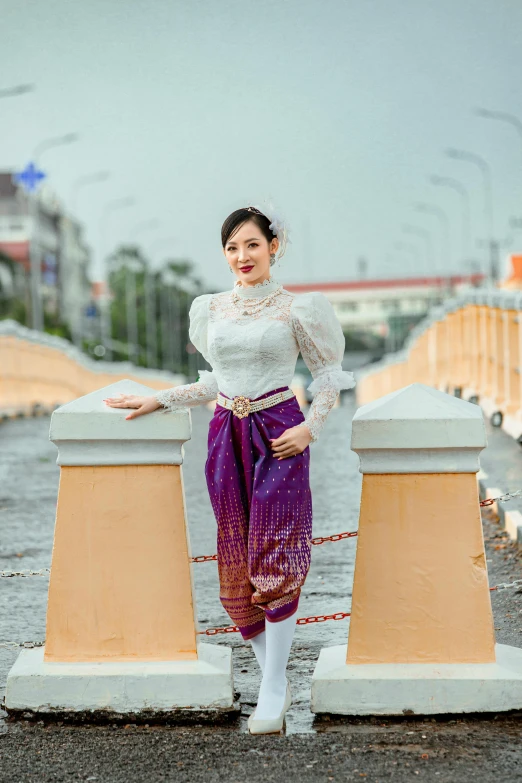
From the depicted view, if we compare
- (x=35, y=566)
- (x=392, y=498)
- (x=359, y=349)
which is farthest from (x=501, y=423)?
(x=359, y=349)

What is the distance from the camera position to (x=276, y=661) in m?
4.97

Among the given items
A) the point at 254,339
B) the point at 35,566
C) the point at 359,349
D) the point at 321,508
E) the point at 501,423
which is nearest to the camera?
the point at 254,339

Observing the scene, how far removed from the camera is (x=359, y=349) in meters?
144

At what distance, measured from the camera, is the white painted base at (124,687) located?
16.4 ft

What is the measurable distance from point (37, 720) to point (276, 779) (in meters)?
1.14

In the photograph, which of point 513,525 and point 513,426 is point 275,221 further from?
point 513,426

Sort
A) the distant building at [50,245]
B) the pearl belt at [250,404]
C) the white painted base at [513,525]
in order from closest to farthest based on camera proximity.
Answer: the pearl belt at [250,404]
the white painted base at [513,525]
the distant building at [50,245]

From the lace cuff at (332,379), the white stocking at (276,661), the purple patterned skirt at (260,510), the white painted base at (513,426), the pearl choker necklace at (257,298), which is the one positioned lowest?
the white painted base at (513,426)

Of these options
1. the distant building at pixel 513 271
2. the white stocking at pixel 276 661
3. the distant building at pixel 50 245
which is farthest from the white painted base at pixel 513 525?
the distant building at pixel 513 271

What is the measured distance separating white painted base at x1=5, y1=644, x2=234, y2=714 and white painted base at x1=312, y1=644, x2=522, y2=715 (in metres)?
0.38

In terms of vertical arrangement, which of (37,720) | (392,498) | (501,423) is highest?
(392,498)

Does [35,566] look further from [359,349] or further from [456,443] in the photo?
[359,349]

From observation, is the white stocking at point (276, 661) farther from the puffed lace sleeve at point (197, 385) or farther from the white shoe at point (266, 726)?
the puffed lace sleeve at point (197, 385)

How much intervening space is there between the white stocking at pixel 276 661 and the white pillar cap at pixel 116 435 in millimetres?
714
